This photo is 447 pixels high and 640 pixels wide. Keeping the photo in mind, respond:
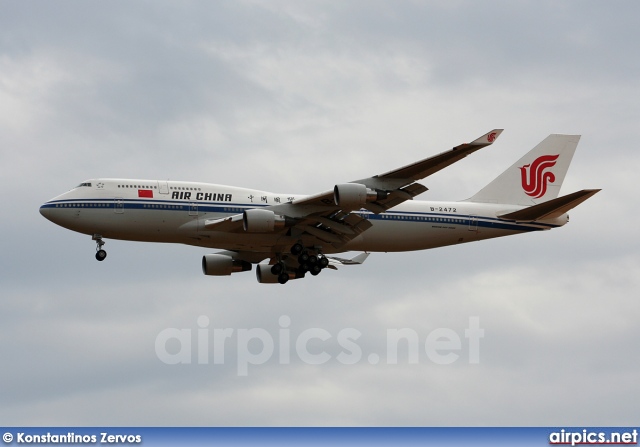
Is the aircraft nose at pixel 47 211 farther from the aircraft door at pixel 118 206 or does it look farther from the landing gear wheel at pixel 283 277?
the landing gear wheel at pixel 283 277

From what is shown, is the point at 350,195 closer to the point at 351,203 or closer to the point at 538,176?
the point at 351,203

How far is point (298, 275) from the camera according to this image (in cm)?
6069

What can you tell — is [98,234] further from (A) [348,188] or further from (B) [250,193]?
(A) [348,188]

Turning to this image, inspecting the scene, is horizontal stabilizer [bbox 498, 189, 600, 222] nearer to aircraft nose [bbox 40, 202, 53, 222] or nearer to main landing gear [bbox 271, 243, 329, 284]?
main landing gear [bbox 271, 243, 329, 284]

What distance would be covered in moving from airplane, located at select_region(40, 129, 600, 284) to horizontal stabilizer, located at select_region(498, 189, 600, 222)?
0.18 ft

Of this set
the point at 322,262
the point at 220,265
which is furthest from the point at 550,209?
the point at 220,265

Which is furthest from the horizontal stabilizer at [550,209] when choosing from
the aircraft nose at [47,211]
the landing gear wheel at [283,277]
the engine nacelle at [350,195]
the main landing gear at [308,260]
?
the aircraft nose at [47,211]

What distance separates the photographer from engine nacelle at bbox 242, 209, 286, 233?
174 feet

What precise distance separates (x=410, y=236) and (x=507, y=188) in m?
7.08

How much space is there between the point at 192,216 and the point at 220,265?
763cm

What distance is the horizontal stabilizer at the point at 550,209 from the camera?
55.8 meters

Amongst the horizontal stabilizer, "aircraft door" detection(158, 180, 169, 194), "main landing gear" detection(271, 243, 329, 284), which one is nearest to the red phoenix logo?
the horizontal stabilizer

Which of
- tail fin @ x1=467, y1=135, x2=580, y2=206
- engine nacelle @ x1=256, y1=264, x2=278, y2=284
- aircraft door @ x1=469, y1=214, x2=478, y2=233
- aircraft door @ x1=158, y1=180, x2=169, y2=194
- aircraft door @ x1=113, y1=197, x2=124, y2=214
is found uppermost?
tail fin @ x1=467, y1=135, x2=580, y2=206

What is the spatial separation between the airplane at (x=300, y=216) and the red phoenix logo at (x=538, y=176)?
51cm
